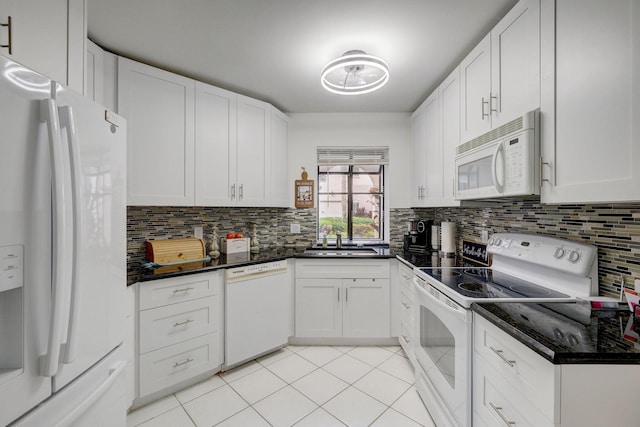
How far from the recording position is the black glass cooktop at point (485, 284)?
1.33 metres

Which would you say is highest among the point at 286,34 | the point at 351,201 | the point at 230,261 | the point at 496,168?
the point at 286,34

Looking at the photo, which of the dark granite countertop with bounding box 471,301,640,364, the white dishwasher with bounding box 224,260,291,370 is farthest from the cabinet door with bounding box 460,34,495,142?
the white dishwasher with bounding box 224,260,291,370

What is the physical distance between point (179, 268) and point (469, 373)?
77.1 inches

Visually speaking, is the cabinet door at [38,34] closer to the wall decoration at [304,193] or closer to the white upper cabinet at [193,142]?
the white upper cabinet at [193,142]

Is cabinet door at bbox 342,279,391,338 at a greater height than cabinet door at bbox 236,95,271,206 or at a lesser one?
lesser

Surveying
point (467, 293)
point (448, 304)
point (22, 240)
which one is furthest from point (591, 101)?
point (22, 240)

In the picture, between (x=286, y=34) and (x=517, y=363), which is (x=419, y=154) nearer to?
(x=286, y=34)

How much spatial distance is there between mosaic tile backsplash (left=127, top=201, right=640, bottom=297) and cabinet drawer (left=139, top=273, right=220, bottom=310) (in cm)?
14

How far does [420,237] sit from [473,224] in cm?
59

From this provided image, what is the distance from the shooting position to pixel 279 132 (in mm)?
2920

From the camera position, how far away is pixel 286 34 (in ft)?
5.66

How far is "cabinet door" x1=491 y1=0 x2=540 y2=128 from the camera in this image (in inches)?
50.1

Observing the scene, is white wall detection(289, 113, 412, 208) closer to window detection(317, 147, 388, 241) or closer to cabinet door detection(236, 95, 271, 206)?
window detection(317, 147, 388, 241)

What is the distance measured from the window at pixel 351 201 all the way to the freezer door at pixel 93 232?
236 centimetres
